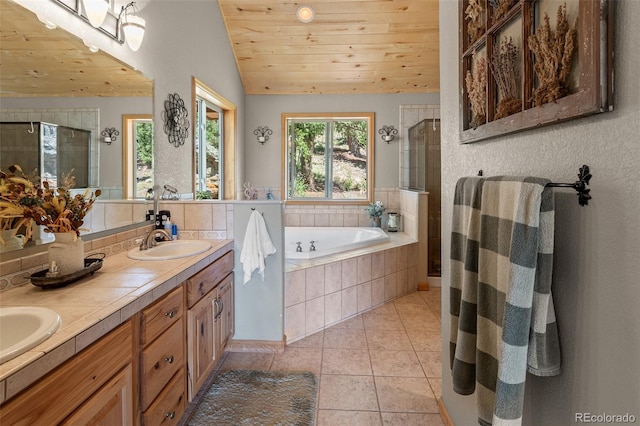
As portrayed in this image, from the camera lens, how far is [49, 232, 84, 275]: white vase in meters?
1.33

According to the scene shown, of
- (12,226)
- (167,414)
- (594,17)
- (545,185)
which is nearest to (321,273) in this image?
(167,414)

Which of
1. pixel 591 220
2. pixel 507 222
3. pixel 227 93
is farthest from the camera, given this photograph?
pixel 227 93

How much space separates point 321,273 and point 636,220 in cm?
237

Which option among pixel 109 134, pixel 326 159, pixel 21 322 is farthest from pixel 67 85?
pixel 326 159

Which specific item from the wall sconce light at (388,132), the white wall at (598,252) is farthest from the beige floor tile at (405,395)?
the wall sconce light at (388,132)

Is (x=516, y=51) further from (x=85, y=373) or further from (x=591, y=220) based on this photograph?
(x=85, y=373)

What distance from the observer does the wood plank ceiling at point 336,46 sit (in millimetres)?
3557

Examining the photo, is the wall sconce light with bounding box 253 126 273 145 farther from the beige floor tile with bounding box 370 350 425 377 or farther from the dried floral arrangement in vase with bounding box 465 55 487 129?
the dried floral arrangement in vase with bounding box 465 55 487 129

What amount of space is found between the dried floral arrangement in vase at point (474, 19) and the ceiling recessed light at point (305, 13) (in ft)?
8.59

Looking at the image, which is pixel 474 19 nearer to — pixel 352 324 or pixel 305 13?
pixel 352 324

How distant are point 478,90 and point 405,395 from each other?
1728mm

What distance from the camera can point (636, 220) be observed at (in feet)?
2.13

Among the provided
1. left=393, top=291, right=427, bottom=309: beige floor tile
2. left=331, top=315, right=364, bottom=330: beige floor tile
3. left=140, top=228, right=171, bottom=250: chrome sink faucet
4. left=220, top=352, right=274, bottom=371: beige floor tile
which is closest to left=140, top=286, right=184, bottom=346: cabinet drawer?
left=140, top=228, right=171, bottom=250: chrome sink faucet

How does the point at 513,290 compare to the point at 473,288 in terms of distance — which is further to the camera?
the point at 473,288
